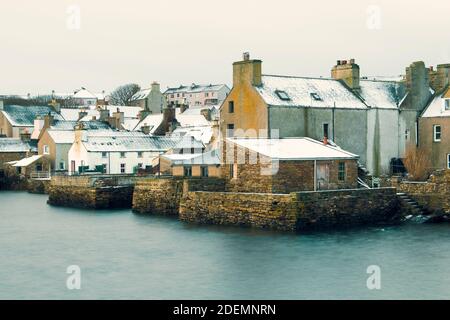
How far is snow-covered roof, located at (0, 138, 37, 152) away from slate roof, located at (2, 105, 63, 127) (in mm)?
13728

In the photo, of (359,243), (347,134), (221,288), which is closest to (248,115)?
(347,134)

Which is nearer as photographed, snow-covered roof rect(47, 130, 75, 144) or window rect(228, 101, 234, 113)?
window rect(228, 101, 234, 113)

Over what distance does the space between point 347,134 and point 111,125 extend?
36517 millimetres

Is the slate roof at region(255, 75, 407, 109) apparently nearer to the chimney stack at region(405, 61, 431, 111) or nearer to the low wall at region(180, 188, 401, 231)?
the chimney stack at region(405, 61, 431, 111)

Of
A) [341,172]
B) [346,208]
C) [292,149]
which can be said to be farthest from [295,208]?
[341,172]

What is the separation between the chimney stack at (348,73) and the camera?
48.2 metres

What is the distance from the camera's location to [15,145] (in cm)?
7438

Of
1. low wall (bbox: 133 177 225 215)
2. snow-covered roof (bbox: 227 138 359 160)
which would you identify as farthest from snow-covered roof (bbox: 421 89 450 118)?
low wall (bbox: 133 177 225 215)

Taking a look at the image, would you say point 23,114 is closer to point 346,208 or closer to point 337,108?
point 337,108

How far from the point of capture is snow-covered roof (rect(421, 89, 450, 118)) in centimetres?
4741

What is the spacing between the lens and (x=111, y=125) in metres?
76.2

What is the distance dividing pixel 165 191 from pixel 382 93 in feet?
58.3

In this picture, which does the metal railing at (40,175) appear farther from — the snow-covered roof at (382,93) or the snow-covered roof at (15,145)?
the snow-covered roof at (382,93)
